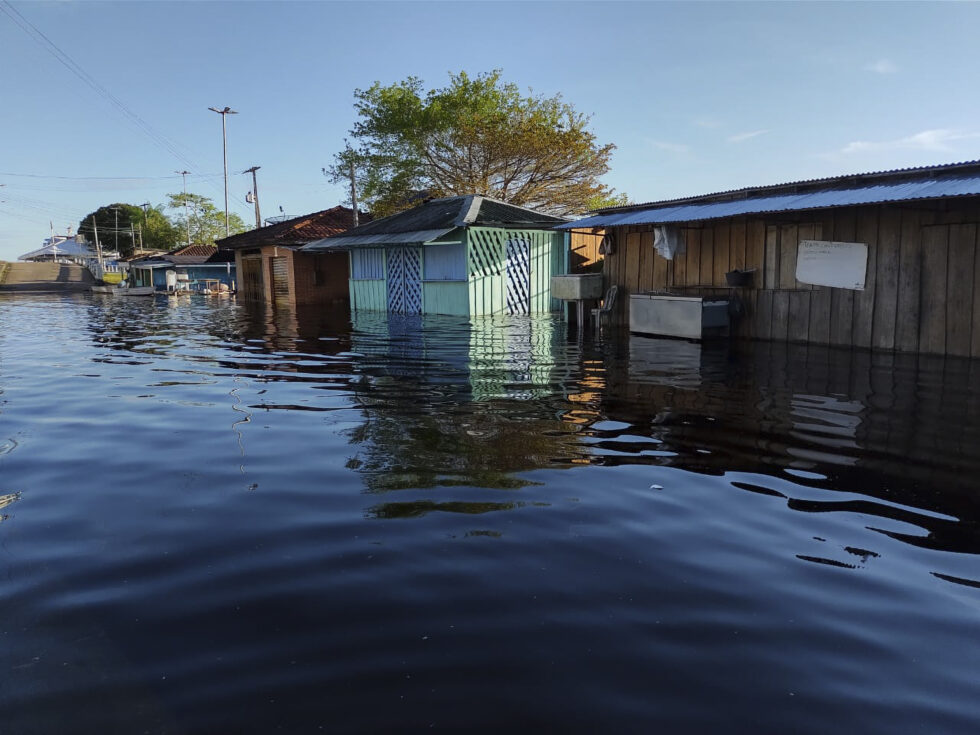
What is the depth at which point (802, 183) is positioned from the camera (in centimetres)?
1280

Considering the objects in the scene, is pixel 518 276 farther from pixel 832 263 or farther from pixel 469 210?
pixel 832 263

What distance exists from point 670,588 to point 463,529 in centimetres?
122

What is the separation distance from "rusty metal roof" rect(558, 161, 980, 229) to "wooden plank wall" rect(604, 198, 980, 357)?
42cm

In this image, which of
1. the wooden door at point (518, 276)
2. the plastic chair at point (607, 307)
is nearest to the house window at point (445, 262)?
the wooden door at point (518, 276)

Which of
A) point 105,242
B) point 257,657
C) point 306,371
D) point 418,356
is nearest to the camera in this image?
point 257,657

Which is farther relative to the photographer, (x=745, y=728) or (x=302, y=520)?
(x=302, y=520)

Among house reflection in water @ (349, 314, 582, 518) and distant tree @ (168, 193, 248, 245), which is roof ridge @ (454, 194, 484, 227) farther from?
distant tree @ (168, 193, 248, 245)

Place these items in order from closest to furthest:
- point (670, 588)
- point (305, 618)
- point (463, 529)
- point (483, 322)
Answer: point (305, 618)
point (670, 588)
point (463, 529)
point (483, 322)

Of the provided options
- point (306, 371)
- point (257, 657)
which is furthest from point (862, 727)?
point (306, 371)

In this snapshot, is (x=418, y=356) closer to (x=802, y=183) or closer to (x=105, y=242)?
(x=802, y=183)

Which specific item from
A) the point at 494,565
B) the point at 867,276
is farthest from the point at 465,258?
the point at 494,565

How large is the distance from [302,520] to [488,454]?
182cm

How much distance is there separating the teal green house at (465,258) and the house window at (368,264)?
2.7 inches

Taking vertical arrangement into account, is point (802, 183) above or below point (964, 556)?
above
